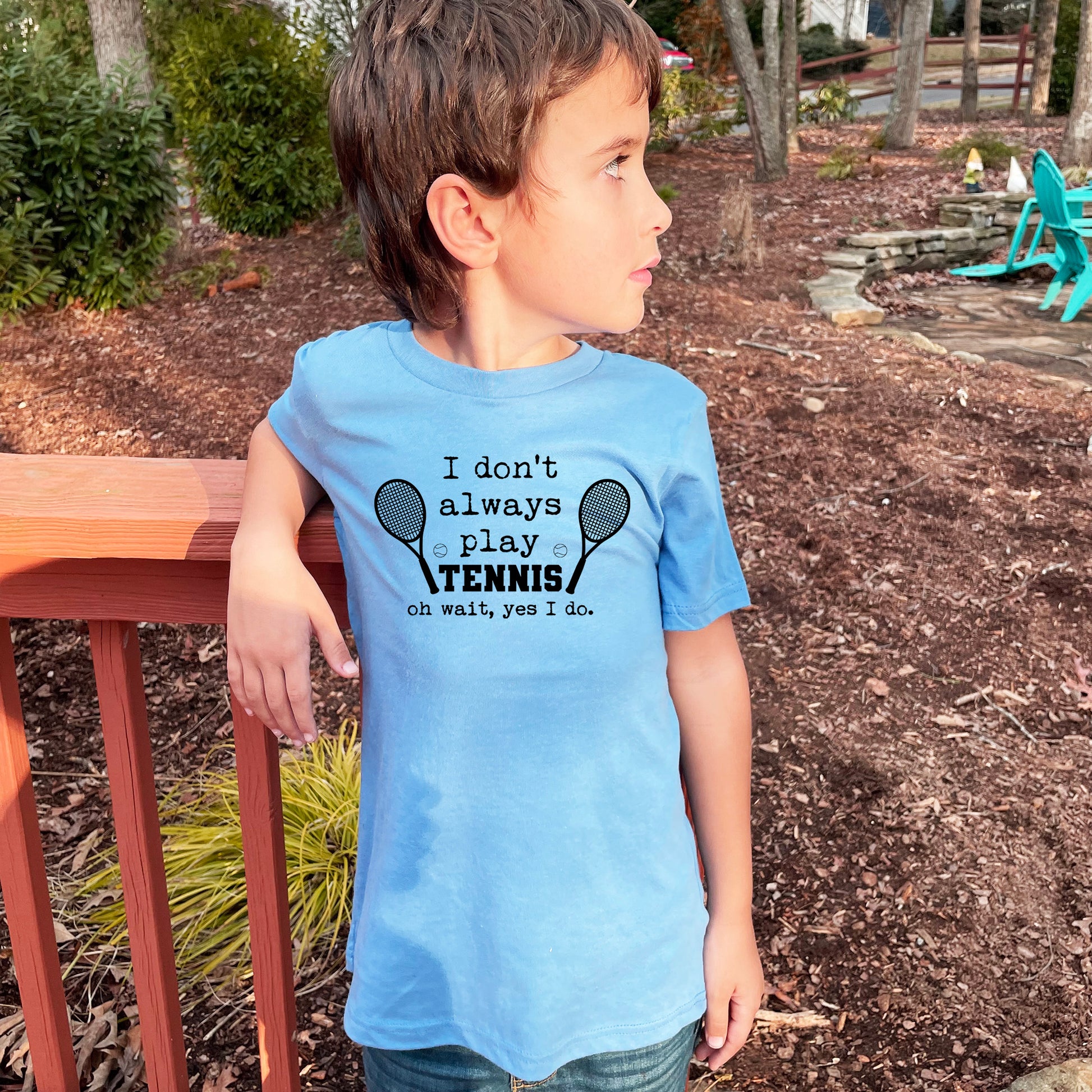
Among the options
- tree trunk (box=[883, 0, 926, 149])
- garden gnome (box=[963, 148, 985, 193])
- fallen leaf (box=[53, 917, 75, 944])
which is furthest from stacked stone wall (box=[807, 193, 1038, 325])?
fallen leaf (box=[53, 917, 75, 944])

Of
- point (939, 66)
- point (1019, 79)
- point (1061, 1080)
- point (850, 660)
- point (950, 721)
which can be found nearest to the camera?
point (1061, 1080)

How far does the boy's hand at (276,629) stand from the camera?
1.26 meters

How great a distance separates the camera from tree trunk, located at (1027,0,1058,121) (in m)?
17.1

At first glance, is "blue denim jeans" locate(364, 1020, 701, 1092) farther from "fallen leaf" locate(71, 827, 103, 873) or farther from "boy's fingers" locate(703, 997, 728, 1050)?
"fallen leaf" locate(71, 827, 103, 873)

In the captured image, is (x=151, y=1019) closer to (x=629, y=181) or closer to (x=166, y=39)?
(x=629, y=181)

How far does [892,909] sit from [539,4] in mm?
2092

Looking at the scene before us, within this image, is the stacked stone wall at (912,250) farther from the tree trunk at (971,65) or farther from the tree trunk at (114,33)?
the tree trunk at (971,65)

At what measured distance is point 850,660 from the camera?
356cm

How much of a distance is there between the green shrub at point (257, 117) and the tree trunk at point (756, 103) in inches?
164

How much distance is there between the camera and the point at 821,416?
17.4ft

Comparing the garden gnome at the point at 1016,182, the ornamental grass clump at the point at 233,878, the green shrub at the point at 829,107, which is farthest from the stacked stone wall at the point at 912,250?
the green shrub at the point at 829,107

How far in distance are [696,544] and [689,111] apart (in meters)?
15.9

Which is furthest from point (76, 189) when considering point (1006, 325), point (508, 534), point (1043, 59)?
point (1043, 59)

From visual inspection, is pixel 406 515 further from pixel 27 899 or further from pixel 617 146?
pixel 27 899
